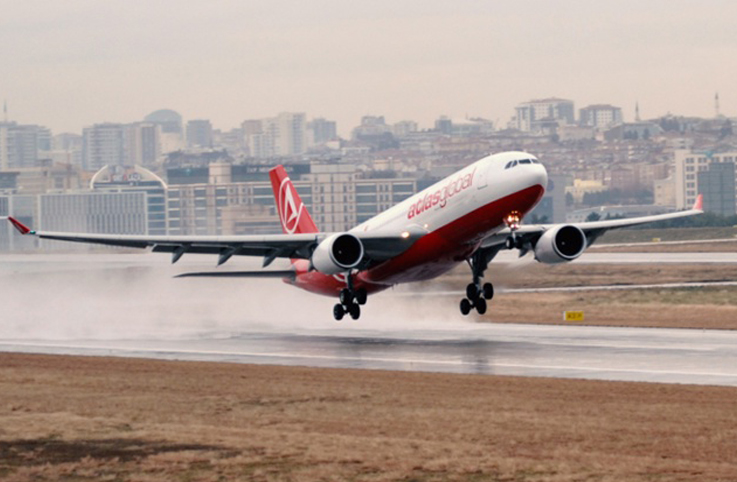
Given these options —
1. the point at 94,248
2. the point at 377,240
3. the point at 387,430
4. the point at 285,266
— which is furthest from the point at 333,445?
the point at 94,248

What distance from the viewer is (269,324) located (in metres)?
69.1

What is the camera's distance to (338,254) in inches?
2205

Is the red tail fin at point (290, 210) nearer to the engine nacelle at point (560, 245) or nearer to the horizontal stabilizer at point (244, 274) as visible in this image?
the horizontal stabilizer at point (244, 274)

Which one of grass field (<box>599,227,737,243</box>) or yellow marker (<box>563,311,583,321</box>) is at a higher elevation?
grass field (<box>599,227,737,243</box>)

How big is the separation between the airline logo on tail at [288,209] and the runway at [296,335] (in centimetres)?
459

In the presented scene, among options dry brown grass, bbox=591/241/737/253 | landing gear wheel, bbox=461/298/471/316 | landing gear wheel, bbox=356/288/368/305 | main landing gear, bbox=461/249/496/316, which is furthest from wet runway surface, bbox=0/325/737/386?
dry brown grass, bbox=591/241/737/253

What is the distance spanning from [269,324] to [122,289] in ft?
45.4

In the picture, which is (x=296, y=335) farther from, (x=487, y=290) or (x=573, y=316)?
(x=573, y=316)

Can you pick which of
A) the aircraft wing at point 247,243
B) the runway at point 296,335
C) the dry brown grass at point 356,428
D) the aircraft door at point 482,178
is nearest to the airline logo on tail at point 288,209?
the runway at point 296,335

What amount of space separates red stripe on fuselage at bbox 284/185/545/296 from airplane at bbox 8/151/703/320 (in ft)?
0.13

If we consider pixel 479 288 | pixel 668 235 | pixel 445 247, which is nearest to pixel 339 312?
pixel 479 288

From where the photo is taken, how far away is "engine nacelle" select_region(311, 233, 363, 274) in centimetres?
5553

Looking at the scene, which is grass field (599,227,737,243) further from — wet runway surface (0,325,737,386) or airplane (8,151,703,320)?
airplane (8,151,703,320)

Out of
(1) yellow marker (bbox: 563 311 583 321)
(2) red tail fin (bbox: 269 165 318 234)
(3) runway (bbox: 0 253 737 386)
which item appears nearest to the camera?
(3) runway (bbox: 0 253 737 386)
